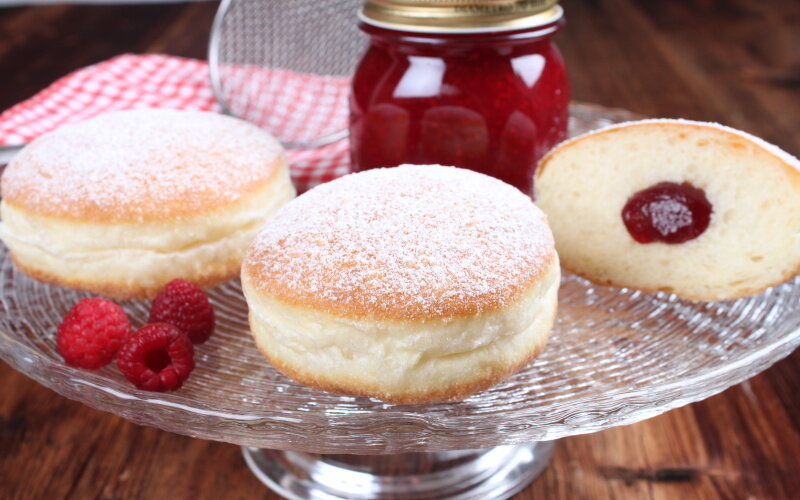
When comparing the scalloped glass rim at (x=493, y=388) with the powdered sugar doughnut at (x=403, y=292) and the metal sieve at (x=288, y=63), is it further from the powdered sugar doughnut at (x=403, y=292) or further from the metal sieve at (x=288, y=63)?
the metal sieve at (x=288, y=63)

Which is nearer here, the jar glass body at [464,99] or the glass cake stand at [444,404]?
the glass cake stand at [444,404]

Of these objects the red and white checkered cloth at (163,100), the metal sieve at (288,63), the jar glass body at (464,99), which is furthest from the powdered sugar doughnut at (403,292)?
the metal sieve at (288,63)

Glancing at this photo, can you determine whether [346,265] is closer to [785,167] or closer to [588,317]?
[588,317]

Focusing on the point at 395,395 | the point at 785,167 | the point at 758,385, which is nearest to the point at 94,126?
the point at 395,395

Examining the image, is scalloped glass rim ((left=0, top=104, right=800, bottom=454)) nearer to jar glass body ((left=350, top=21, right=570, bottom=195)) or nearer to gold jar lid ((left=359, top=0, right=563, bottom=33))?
jar glass body ((left=350, top=21, right=570, bottom=195))

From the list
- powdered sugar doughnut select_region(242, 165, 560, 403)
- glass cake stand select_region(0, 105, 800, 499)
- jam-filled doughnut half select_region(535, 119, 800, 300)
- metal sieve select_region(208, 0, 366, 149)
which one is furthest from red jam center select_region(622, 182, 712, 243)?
metal sieve select_region(208, 0, 366, 149)

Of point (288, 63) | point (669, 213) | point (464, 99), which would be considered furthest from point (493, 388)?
point (288, 63)
